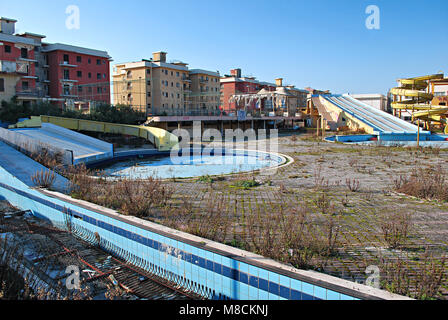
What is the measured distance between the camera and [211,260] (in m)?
4.09

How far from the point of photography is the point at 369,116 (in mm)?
32500

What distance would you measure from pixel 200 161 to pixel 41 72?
26.4m

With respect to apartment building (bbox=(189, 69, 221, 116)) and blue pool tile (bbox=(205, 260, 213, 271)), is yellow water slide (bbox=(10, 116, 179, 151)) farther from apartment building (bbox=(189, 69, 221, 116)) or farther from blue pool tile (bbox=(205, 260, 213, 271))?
apartment building (bbox=(189, 69, 221, 116))

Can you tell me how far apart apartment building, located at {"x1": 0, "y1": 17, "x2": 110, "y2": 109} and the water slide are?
21667 millimetres

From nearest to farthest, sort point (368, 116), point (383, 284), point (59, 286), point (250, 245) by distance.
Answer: point (383, 284)
point (59, 286)
point (250, 245)
point (368, 116)

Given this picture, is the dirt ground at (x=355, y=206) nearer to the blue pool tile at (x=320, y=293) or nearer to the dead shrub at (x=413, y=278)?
the dead shrub at (x=413, y=278)

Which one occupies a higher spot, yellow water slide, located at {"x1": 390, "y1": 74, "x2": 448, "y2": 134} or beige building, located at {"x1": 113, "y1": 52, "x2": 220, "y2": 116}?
beige building, located at {"x1": 113, "y1": 52, "x2": 220, "y2": 116}

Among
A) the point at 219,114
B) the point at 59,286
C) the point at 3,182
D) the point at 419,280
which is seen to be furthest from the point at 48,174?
the point at 219,114

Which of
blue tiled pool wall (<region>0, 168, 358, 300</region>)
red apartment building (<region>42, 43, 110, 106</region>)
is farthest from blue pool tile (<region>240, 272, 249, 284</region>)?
red apartment building (<region>42, 43, 110, 106</region>)

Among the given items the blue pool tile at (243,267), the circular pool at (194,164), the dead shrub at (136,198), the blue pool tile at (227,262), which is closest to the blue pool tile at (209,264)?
the blue pool tile at (227,262)

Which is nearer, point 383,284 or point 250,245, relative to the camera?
point 383,284

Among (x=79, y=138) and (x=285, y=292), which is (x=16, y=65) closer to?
(x=79, y=138)

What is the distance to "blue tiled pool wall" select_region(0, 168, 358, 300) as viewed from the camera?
11.4ft
